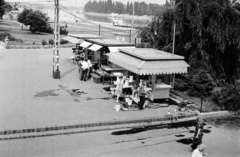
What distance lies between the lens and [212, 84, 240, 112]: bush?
1394cm

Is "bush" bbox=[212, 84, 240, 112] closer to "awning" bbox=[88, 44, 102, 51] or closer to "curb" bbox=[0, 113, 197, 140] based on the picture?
"curb" bbox=[0, 113, 197, 140]

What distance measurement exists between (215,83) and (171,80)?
2.57 m

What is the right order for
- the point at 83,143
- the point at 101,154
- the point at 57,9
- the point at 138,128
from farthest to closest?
the point at 57,9, the point at 138,128, the point at 83,143, the point at 101,154

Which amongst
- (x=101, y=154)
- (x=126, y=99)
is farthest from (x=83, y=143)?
(x=126, y=99)

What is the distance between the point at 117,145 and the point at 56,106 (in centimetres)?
444

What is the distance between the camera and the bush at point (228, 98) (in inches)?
549

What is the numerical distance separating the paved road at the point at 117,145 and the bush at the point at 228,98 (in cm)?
303

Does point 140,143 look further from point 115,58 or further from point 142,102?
point 115,58

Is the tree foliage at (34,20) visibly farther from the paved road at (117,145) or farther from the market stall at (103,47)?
the paved road at (117,145)

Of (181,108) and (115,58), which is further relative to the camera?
(115,58)

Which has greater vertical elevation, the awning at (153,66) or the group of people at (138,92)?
the awning at (153,66)

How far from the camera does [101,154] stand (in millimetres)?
8914

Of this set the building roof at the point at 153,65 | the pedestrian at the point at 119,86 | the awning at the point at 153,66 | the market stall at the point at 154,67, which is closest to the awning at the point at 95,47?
the market stall at the point at 154,67

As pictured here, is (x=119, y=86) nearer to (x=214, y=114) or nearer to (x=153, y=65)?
(x=153, y=65)
